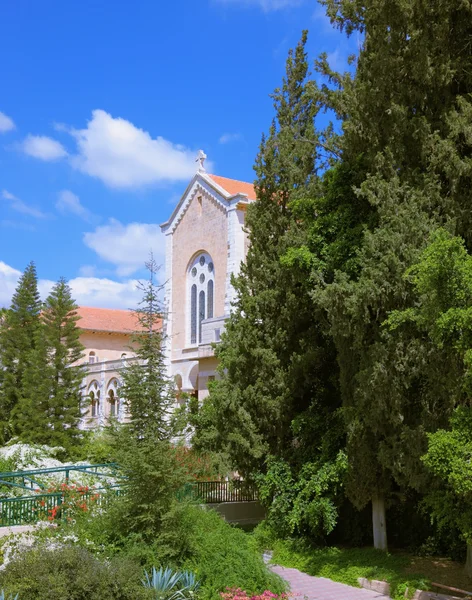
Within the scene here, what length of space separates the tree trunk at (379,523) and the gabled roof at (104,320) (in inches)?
1478

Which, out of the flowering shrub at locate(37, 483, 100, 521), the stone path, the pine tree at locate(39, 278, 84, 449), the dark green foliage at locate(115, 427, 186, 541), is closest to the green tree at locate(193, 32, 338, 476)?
the stone path

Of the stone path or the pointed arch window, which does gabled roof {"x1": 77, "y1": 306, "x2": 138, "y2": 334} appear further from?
the stone path

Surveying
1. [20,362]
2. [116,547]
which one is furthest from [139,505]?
[20,362]

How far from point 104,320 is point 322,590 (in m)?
41.9

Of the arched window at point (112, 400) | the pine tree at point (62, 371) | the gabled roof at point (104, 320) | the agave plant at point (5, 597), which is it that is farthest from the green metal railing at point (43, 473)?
the gabled roof at point (104, 320)

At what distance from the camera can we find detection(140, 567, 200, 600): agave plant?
9438 millimetres

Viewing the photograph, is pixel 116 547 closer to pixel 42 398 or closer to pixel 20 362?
pixel 42 398

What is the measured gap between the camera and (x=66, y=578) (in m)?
8.30

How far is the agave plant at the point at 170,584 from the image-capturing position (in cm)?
944

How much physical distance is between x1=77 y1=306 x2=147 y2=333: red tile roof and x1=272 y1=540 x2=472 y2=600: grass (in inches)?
1445

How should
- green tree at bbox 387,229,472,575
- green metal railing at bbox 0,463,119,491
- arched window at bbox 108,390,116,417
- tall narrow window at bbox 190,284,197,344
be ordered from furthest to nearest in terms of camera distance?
arched window at bbox 108,390,116,417, tall narrow window at bbox 190,284,197,344, green metal railing at bbox 0,463,119,491, green tree at bbox 387,229,472,575

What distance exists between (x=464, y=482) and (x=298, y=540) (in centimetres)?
611

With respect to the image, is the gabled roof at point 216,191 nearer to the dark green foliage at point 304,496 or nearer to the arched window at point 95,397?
the arched window at point 95,397

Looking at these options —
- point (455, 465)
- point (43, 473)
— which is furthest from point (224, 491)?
point (455, 465)
